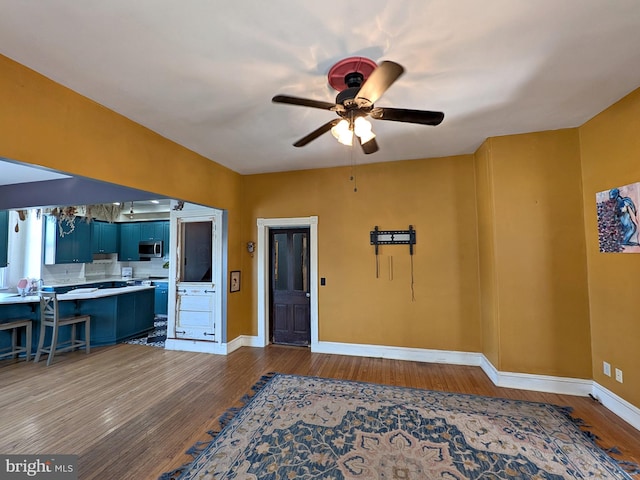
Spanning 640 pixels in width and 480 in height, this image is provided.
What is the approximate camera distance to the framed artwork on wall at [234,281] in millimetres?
4605

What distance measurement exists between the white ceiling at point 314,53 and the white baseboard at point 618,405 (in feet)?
9.44

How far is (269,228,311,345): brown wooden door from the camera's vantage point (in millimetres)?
4824

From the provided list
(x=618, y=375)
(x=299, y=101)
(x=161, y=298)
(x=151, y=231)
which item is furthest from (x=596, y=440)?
(x=151, y=231)

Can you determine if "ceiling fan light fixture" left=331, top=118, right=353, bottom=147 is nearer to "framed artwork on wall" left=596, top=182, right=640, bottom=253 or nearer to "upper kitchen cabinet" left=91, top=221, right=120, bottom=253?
"framed artwork on wall" left=596, top=182, right=640, bottom=253

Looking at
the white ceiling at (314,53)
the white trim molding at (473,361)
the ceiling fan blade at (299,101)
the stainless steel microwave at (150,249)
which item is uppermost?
the white ceiling at (314,53)

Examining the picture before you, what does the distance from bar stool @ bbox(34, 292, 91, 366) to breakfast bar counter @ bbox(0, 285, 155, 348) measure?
20 cm

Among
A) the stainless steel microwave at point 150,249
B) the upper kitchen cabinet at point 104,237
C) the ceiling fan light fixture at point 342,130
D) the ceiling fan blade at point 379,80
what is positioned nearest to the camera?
the ceiling fan blade at point 379,80

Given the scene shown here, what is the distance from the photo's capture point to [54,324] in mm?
4141

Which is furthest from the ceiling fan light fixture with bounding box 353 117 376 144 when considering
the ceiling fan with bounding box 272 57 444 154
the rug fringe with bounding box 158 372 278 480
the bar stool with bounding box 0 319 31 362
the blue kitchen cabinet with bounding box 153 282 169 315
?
the blue kitchen cabinet with bounding box 153 282 169 315

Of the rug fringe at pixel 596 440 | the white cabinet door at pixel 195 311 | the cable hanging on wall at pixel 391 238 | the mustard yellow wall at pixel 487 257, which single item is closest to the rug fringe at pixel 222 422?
A: the white cabinet door at pixel 195 311

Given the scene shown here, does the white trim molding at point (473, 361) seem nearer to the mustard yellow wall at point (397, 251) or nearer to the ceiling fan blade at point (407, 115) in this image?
the mustard yellow wall at point (397, 251)

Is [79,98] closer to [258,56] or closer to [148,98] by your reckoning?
[148,98]

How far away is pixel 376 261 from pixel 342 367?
1631mm

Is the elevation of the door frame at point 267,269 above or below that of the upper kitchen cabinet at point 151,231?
below
